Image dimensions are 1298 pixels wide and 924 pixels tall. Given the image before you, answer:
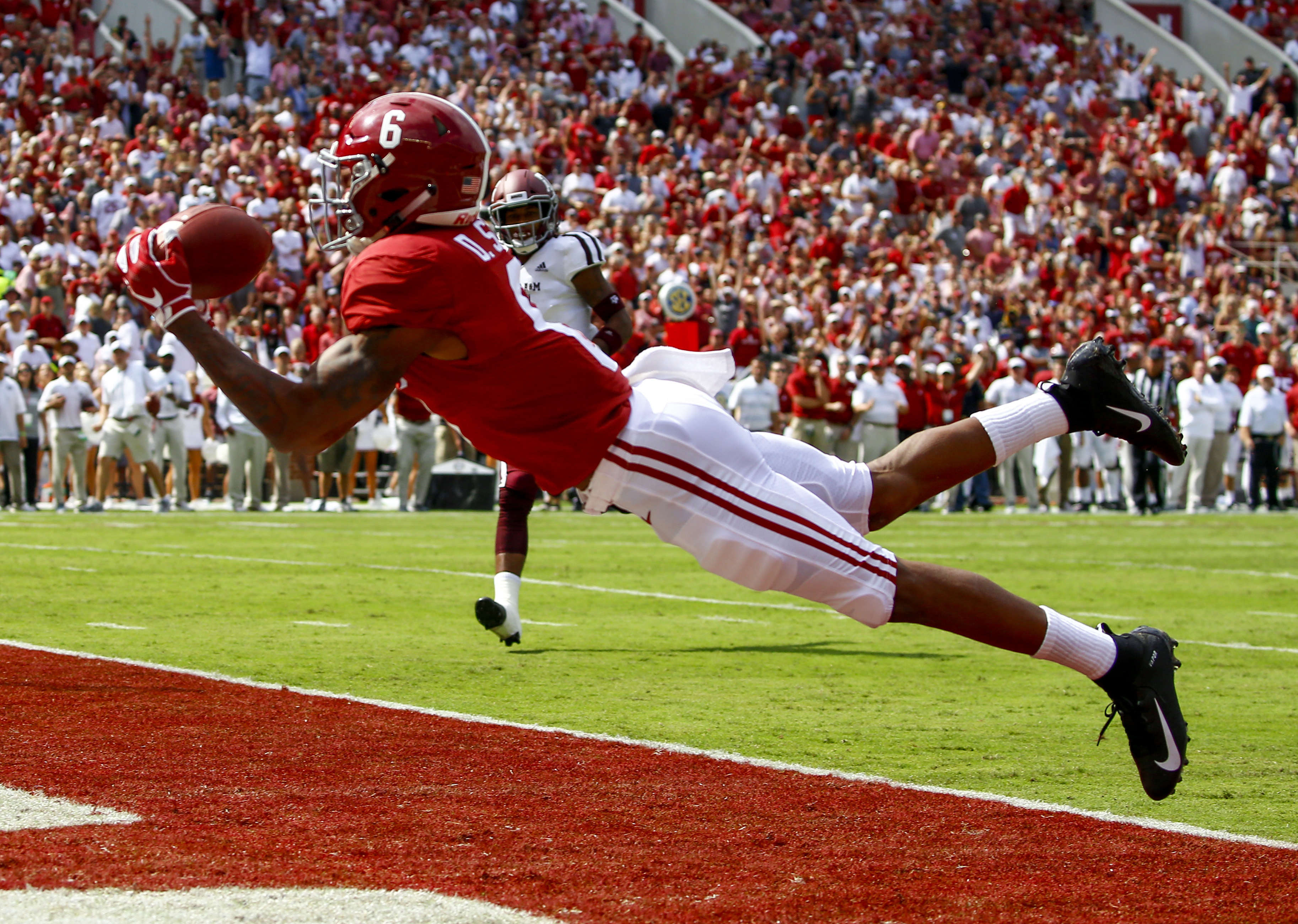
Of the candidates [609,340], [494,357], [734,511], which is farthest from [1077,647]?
[609,340]

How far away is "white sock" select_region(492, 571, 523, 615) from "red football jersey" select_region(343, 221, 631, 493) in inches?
113

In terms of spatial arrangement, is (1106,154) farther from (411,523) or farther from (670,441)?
(670,441)

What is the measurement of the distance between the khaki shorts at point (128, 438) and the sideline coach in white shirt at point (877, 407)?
26.2 ft

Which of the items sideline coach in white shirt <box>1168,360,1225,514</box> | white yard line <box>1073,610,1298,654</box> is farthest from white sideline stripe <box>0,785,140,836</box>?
sideline coach in white shirt <box>1168,360,1225,514</box>

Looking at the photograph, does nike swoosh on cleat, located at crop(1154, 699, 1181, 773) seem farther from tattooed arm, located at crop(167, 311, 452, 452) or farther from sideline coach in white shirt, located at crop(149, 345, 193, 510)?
sideline coach in white shirt, located at crop(149, 345, 193, 510)

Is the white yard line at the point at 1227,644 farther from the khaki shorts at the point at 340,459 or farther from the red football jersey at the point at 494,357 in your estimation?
the khaki shorts at the point at 340,459

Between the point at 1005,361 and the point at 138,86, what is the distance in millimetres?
12355

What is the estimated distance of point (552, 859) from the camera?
3492mm

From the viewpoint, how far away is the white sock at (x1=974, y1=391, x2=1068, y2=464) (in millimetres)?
4617

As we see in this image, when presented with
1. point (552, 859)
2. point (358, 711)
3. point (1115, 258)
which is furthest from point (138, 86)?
point (552, 859)

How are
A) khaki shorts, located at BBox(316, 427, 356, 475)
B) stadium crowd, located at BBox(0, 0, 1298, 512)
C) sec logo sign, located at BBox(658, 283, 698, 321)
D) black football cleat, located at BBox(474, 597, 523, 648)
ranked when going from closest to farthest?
black football cleat, located at BBox(474, 597, 523, 648), khaki shorts, located at BBox(316, 427, 356, 475), sec logo sign, located at BBox(658, 283, 698, 321), stadium crowd, located at BBox(0, 0, 1298, 512)

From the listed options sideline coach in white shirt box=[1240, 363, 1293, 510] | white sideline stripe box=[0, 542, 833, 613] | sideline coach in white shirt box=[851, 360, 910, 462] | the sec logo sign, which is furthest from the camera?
sideline coach in white shirt box=[1240, 363, 1293, 510]

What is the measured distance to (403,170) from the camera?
13.3ft

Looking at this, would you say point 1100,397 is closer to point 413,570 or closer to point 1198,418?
point 413,570
